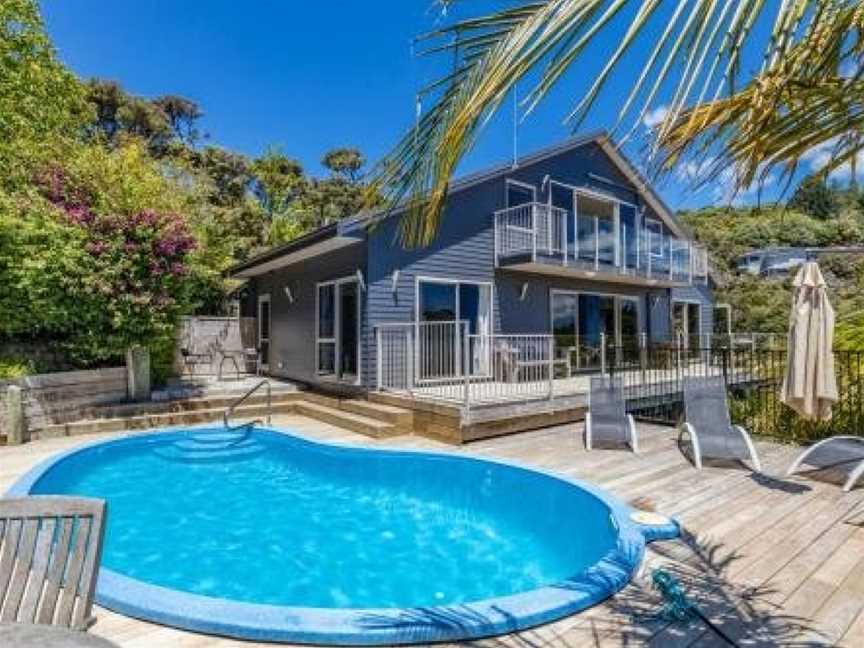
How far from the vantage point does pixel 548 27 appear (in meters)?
1.14

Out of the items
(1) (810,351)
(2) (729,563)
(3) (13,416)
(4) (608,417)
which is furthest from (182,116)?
(2) (729,563)

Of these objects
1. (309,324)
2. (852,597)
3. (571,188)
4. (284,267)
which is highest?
(571,188)

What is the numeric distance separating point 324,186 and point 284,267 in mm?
19133

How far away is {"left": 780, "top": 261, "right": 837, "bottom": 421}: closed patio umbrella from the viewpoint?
5.34m

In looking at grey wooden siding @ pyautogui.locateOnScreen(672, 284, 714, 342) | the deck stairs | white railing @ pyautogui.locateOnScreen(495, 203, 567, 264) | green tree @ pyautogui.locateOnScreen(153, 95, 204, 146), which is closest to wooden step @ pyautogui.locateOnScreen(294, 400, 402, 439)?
the deck stairs

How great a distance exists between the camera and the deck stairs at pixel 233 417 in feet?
31.7

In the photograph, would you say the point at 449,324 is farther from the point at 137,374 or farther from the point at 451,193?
the point at 137,374

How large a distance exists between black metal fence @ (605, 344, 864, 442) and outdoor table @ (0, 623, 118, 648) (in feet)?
25.1

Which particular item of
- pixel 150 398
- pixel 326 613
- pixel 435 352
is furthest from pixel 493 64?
pixel 150 398

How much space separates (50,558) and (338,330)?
1040cm

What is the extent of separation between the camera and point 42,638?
6.06 feet

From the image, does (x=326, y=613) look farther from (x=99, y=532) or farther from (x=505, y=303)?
(x=505, y=303)

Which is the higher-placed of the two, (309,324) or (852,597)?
(309,324)

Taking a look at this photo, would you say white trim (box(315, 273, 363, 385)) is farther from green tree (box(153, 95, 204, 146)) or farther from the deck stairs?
green tree (box(153, 95, 204, 146))
